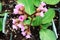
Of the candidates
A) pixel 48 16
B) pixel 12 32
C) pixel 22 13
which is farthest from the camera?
pixel 12 32

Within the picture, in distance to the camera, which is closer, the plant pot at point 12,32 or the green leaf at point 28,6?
the green leaf at point 28,6

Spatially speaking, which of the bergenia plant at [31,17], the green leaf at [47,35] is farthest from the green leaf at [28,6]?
the green leaf at [47,35]

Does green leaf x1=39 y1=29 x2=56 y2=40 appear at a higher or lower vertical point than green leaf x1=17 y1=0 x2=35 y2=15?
lower

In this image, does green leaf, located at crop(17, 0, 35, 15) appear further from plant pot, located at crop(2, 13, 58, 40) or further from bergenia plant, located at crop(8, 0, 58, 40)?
plant pot, located at crop(2, 13, 58, 40)

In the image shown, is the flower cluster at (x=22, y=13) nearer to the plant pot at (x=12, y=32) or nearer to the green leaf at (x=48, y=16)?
the green leaf at (x=48, y=16)

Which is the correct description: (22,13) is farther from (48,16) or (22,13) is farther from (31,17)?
(48,16)

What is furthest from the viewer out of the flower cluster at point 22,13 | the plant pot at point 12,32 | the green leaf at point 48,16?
the plant pot at point 12,32

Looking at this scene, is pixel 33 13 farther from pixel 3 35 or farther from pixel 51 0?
pixel 3 35

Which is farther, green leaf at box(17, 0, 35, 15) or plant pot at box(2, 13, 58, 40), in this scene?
plant pot at box(2, 13, 58, 40)

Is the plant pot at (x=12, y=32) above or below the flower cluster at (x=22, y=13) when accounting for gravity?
below

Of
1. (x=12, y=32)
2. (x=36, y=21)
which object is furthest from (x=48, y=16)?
(x=12, y=32)

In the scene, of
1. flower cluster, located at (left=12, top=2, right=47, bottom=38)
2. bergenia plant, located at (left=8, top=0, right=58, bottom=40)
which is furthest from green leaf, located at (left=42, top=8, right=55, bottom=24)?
flower cluster, located at (left=12, top=2, right=47, bottom=38)

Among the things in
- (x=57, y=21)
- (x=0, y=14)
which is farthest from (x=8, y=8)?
(x=57, y=21)

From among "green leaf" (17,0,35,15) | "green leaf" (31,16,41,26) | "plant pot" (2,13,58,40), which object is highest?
"green leaf" (17,0,35,15)
